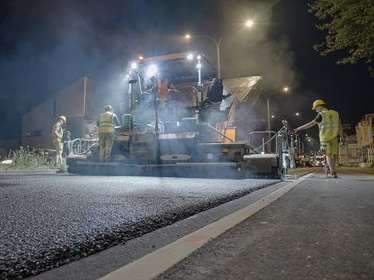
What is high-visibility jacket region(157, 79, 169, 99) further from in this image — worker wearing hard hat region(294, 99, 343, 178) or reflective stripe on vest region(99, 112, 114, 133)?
worker wearing hard hat region(294, 99, 343, 178)

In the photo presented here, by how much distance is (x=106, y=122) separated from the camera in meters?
8.54

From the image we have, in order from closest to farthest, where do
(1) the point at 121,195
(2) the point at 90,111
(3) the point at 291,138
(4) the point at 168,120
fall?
(1) the point at 121,195, (4) the point at 168,120, (3) the point at 291,138, (2) the point at 90,111

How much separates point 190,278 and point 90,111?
2627cm

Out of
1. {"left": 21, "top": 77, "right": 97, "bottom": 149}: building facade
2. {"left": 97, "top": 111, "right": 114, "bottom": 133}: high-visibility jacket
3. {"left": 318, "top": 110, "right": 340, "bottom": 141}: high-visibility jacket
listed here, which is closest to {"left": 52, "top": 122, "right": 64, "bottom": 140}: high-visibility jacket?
{"left": 97, "top": 111, "right": 114, "bottom": 133}: high-visibility jacket

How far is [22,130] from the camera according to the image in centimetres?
2756

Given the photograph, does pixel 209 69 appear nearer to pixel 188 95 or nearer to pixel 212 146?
pixel 188 95

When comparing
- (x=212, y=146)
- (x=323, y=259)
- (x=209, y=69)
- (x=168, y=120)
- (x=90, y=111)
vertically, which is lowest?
(x=323, y=259)

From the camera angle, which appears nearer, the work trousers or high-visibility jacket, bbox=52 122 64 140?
the work trousers

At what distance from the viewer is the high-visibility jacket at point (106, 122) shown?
→ 8.41m

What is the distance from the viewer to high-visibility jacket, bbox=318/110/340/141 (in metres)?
7.73

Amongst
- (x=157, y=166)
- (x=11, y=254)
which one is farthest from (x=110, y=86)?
(x=11, y=254)

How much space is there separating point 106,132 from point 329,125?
211 inches

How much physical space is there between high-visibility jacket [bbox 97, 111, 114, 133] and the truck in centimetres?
23

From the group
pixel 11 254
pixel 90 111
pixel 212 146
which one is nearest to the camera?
pixel 11 254
